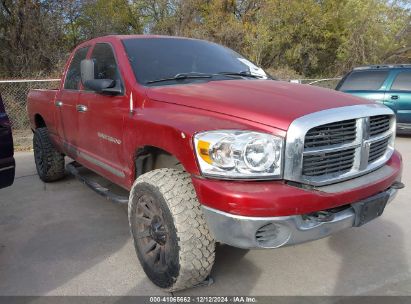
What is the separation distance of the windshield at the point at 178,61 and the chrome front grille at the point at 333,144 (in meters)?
1.33

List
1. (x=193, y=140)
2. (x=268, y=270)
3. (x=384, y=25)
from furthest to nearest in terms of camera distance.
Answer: (x=384, y=25), (x=268, y=270), (x=193, y=140)

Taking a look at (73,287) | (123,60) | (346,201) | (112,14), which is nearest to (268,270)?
(346,201)

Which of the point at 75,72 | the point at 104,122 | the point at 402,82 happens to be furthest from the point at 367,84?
the point at 104,122

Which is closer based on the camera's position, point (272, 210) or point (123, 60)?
point (272, 210)

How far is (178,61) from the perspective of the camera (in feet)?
12.4

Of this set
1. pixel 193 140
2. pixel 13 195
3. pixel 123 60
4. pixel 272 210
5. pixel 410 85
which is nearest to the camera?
pixel 272 210

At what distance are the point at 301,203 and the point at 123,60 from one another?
83.7 inches

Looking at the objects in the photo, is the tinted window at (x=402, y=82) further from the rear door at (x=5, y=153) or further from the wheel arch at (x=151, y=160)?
the rear door at (x=5, y=153)

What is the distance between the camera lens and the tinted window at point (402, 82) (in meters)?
9.12

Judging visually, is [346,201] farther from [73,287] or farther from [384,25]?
[384,25]

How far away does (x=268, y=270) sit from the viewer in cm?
A: 325

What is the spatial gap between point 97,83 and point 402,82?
25.9 feet

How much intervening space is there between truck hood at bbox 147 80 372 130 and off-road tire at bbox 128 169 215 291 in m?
0.56

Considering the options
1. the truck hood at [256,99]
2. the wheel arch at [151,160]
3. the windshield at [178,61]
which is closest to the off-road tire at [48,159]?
the windshield at [178,61]
